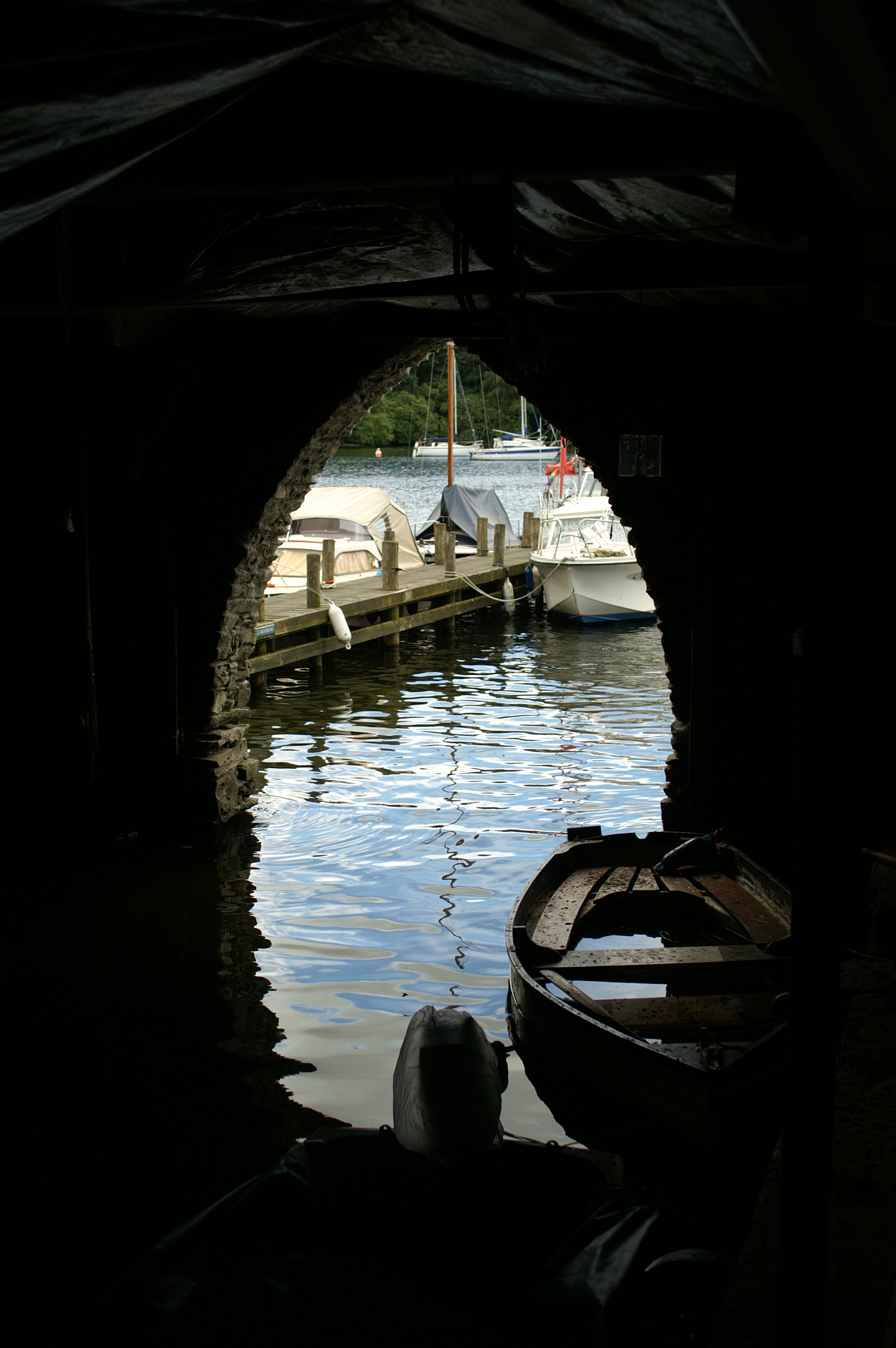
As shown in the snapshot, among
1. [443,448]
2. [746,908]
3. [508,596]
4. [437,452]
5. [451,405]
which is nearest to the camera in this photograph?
[746,908]

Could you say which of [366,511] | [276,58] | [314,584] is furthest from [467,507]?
[276,58]

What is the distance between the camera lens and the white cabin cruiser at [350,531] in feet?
58.8

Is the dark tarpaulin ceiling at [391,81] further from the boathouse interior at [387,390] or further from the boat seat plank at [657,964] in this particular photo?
the boat seat plank at [657,964]

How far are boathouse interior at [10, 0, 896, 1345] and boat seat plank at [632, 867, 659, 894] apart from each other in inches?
29.0

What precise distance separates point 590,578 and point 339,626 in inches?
213

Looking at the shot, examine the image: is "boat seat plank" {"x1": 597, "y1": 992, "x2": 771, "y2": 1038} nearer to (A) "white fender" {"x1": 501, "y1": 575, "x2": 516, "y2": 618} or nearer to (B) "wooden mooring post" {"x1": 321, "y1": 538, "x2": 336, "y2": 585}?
(B) "wooden mooring post" {"x1": 321, "y1": 538, "x2": 336, "y2": 585}

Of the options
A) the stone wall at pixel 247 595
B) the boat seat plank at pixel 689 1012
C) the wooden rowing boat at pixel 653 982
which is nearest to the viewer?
the wooden rowing boat at pixel 653 982

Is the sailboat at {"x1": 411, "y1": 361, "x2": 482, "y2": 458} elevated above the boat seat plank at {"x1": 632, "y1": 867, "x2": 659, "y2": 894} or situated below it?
above

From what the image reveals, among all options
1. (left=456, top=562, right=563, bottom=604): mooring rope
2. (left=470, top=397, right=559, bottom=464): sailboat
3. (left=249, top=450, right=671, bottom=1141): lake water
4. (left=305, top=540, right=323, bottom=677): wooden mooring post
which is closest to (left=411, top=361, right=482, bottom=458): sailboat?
(left=470, top=397, right=559, bottom=464): sailboat

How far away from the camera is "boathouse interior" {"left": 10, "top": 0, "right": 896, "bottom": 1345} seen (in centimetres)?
214

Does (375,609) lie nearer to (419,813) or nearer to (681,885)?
(419,813)

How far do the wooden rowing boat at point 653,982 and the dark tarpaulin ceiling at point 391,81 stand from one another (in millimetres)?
2909

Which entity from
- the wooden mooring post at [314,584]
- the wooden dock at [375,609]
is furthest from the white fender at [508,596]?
the wooden mooring post at [314,584]

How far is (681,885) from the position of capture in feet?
19.5
